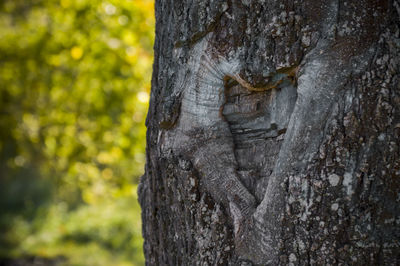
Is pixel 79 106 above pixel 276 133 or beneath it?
above

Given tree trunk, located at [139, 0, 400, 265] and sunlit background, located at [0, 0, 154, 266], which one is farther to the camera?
→ sunlit background, located at [0, 0, 154, 266]

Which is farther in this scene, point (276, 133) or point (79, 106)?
point (79, 106)

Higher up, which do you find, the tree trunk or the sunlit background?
the sunlit background

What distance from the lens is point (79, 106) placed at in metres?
6.26

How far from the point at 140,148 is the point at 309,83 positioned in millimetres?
4500

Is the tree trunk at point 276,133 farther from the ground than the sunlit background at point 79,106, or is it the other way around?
the sunlit background at point 79,106

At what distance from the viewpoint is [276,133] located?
5.13 feet

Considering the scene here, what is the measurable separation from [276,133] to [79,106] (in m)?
5.19

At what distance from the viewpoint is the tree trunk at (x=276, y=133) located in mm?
1323

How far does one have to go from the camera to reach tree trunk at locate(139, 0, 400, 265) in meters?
1.32

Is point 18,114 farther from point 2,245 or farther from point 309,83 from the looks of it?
point 309,83

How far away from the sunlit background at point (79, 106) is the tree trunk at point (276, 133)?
282 centimetres

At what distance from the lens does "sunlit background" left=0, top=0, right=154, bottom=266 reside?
5383 millimetres

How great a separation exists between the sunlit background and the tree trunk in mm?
2821
